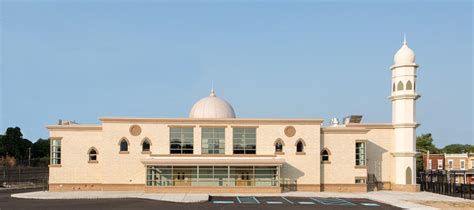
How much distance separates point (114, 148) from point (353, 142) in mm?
21280

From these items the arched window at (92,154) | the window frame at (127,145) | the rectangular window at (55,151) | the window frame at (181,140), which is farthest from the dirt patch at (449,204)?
the rectangular window at (55,151)

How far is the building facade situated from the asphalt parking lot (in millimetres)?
5208

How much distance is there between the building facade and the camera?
130ft

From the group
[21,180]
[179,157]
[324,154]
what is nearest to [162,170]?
[179,157]

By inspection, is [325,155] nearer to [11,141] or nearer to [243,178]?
[243,178]

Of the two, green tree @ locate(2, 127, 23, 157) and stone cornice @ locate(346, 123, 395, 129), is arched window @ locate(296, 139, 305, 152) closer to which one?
stone cornice @ locate(346, 123, 395, 129)

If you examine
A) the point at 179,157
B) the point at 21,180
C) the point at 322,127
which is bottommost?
the point at 21,180

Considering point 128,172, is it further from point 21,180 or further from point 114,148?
point 21,180

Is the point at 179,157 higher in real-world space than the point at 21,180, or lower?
higher

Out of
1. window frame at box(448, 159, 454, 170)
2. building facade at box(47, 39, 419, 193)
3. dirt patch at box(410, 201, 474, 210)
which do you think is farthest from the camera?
window frame at box(448, 159, 454, 170)

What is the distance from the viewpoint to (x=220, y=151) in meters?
40.7

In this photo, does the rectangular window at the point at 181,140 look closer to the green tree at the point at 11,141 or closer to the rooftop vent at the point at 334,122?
the rooftop vent at the point at 334,122

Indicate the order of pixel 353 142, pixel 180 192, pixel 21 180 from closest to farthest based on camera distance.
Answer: pixel 180 192 → pixel 353 142 → pixel 21 180

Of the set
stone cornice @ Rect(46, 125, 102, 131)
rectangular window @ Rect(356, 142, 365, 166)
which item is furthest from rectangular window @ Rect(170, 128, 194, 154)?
rectangular window @ Rect(356, 142, 365, 166)
